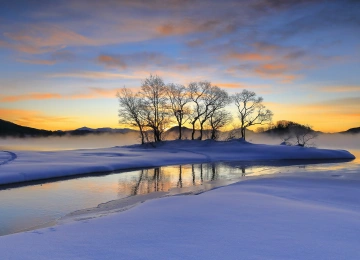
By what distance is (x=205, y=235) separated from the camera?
543 cm

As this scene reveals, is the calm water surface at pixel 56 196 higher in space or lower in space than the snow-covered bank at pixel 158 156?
lower

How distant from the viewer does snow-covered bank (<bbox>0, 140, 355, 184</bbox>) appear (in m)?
21.7

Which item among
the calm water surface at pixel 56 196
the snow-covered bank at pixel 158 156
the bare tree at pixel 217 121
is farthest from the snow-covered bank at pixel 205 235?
the bare tree at pixel 217 121

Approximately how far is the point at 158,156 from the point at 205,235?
27.9 metres

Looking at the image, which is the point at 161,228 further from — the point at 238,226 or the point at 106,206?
the point at 106,206

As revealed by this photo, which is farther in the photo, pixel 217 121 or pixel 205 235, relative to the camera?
pixel 217 121

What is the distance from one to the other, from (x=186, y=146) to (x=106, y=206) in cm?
3361

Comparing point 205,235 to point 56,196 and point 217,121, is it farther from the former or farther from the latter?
point 217,121

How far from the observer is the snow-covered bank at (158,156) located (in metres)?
21.7

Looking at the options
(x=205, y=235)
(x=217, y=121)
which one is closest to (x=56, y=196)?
(x=205, y=235)

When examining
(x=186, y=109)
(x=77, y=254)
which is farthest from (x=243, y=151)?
(x=77, y=254)

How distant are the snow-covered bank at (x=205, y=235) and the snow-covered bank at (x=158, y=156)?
532 inches

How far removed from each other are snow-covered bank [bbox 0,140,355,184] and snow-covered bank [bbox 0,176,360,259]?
13500mm

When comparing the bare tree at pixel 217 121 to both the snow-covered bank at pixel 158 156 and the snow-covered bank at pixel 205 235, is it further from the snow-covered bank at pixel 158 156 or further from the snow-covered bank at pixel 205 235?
the snow-covered bank at pixel 205 235
